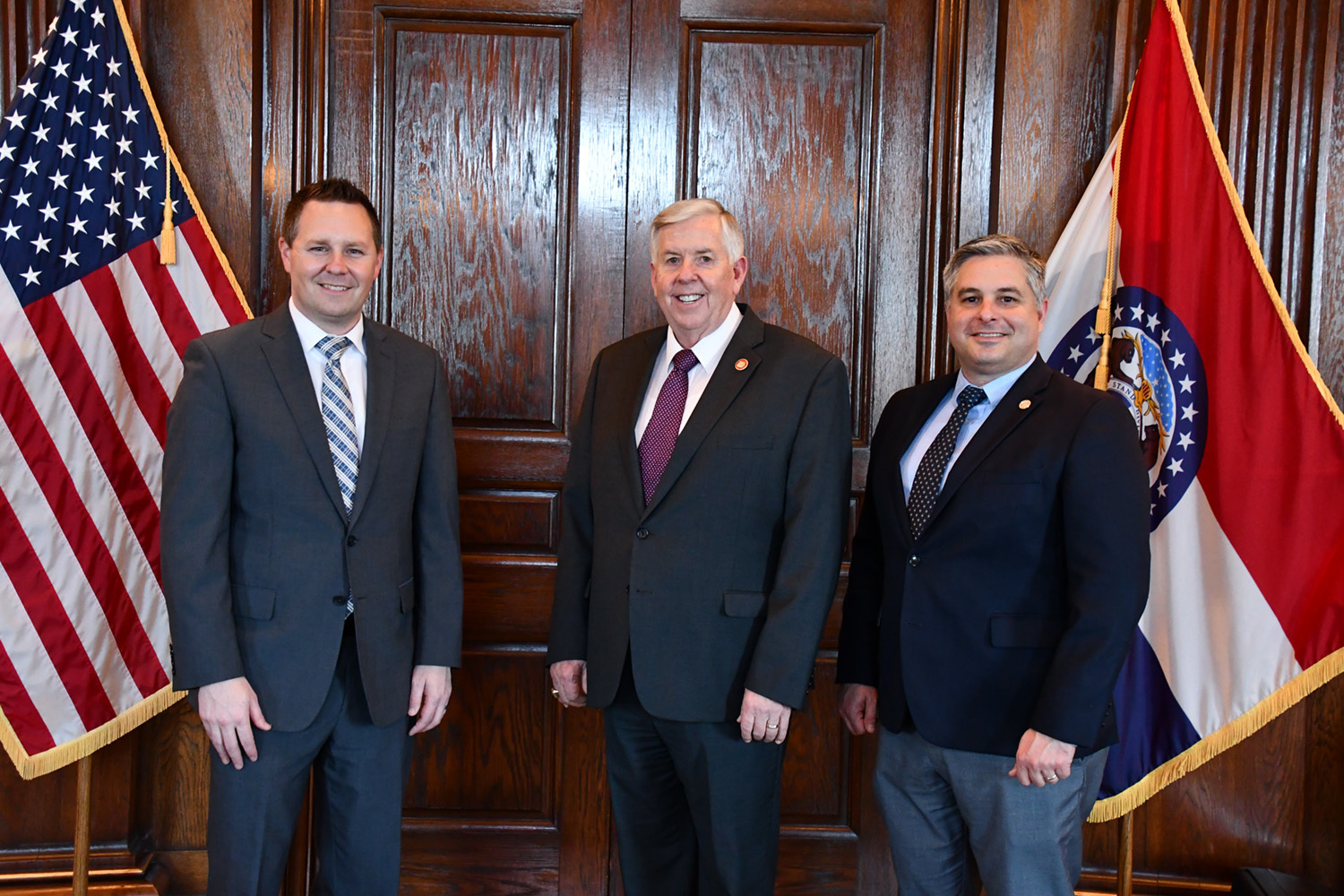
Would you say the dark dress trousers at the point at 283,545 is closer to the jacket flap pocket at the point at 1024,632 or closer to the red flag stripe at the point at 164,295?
the red flag stripe at the point at 164,295

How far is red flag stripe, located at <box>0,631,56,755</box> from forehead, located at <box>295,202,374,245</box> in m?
1.30

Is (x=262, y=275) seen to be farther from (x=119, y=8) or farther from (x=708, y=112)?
(x=708, y=112)

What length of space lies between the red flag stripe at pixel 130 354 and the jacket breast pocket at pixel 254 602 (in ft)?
2.65

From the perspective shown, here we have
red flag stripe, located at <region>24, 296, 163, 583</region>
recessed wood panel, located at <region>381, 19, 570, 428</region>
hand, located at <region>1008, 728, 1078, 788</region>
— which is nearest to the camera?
hand, located at <region>1008, 728, 1078, 788</region>

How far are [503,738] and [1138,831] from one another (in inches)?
68.9

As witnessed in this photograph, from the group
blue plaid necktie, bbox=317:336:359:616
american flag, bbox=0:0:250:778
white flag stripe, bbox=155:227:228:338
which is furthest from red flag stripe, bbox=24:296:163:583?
blue plaid necktie, bbox=317:336:359:616

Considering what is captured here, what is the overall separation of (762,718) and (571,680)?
457 mm

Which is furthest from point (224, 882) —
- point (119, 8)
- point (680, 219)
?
point (119, 8)

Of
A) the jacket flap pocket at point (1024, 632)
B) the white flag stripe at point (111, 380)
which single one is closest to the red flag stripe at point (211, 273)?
the white flag stripe at point (111, 380)

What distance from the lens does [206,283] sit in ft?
8.05

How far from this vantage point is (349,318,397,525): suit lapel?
1822 millimetres

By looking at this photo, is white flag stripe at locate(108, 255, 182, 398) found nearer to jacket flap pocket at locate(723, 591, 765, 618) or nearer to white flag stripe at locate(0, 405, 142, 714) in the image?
white flag stripe at locate(0, 405, 142, 714)

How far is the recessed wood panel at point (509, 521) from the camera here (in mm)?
2674

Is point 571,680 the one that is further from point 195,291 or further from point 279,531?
point 195,291
